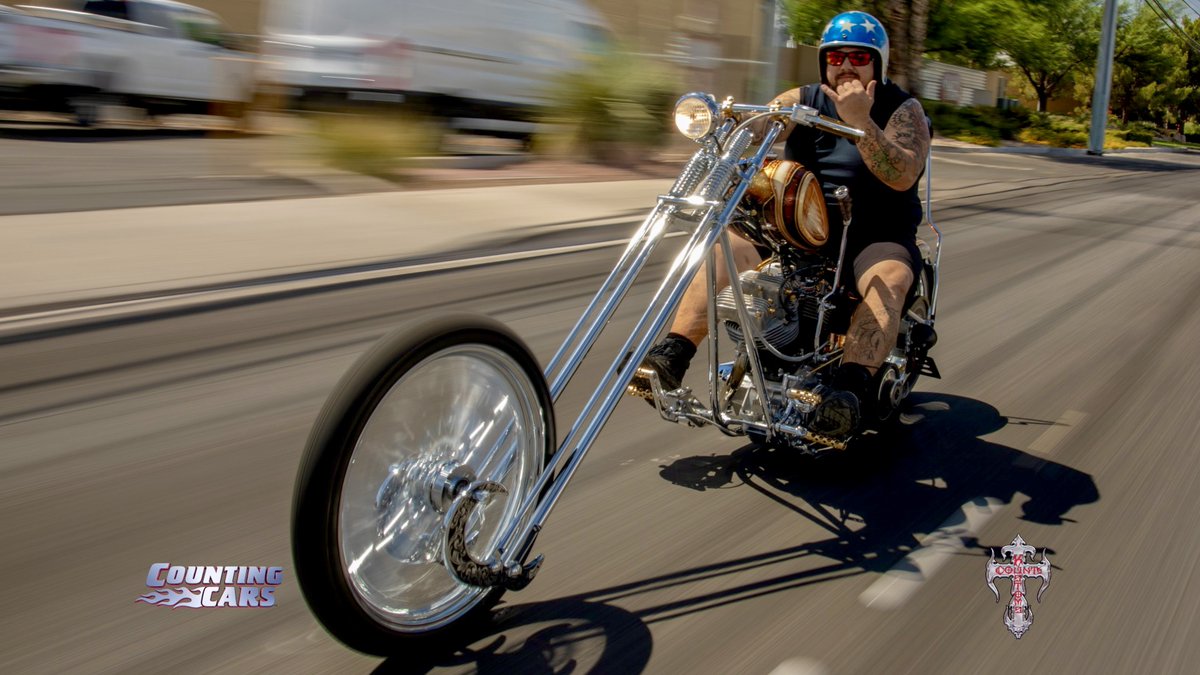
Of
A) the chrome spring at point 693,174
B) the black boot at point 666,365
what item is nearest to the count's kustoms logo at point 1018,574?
the black boot at point 666,365

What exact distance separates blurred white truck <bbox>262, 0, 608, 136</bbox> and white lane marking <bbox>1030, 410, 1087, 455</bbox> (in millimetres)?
9315

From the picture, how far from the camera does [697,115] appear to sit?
10.6 feet

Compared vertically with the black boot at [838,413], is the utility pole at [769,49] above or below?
above

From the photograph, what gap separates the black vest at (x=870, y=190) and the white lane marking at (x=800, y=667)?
1900 mm

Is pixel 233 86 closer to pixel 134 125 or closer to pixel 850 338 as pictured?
pixel 134 125

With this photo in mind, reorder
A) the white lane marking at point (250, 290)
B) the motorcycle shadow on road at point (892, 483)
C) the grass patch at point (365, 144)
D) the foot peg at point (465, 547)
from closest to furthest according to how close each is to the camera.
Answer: the foot peg at point (465, 547), the motorcycle shadow on road at point (892, 483), the white lane marking at point (250, 290), the grass patch at point (365, 144)

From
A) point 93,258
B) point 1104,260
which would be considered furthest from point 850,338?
point 1104,260

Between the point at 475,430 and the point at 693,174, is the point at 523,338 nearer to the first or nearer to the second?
the point at 693,174

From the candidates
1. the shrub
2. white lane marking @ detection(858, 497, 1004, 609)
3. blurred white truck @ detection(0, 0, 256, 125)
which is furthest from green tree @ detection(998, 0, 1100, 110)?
white lane marking @ detection(858, 497, 1004, 609)

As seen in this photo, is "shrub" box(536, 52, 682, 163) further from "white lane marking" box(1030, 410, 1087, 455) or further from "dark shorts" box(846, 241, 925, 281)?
"dark shorts" box(846, 241, 925, 281)

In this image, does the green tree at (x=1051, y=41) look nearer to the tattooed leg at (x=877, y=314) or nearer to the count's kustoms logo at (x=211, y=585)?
the tattooed leg at (x=877, y=314)

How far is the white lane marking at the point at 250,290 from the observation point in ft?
19.7

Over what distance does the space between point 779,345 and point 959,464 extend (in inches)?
37.2

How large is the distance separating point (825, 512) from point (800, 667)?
1091 millimetres
